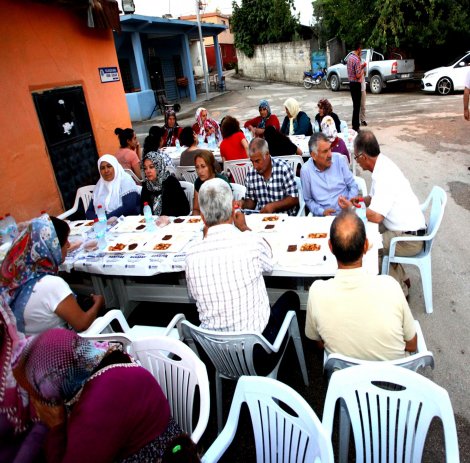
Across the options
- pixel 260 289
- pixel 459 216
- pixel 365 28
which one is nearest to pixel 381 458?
pixel 260 289

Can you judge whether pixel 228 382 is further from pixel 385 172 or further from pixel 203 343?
pixel 385 172

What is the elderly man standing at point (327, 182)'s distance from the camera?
393cm

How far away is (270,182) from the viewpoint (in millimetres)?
A: 4129

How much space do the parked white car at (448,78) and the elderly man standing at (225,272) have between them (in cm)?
1309

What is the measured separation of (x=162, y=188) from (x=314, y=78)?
17.9 meters

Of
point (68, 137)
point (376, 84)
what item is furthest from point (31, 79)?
point (376, 84)

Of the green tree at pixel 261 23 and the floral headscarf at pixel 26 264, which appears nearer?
the floral headscarf at pixel 26 264

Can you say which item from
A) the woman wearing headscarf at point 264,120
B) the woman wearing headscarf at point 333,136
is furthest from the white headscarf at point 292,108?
the woman wearing headscarf at point 333,136

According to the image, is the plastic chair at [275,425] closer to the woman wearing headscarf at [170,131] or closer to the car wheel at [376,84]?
the woman wearing headscarf at [170,131]

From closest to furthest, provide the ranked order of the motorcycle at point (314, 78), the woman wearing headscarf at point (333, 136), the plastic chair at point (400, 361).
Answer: the plastic chair at point (400, 361) → the woman wearing headscarf at point (333, 136) → the motorcycle at point (314, 78)

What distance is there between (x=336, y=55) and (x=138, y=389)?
2352cm

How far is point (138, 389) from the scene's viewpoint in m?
1.42

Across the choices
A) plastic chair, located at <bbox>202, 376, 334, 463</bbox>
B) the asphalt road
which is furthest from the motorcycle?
plastic chair, located at <bbox>202, 376, 334, 463</bbox>

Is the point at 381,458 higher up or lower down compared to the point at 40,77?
lower down
